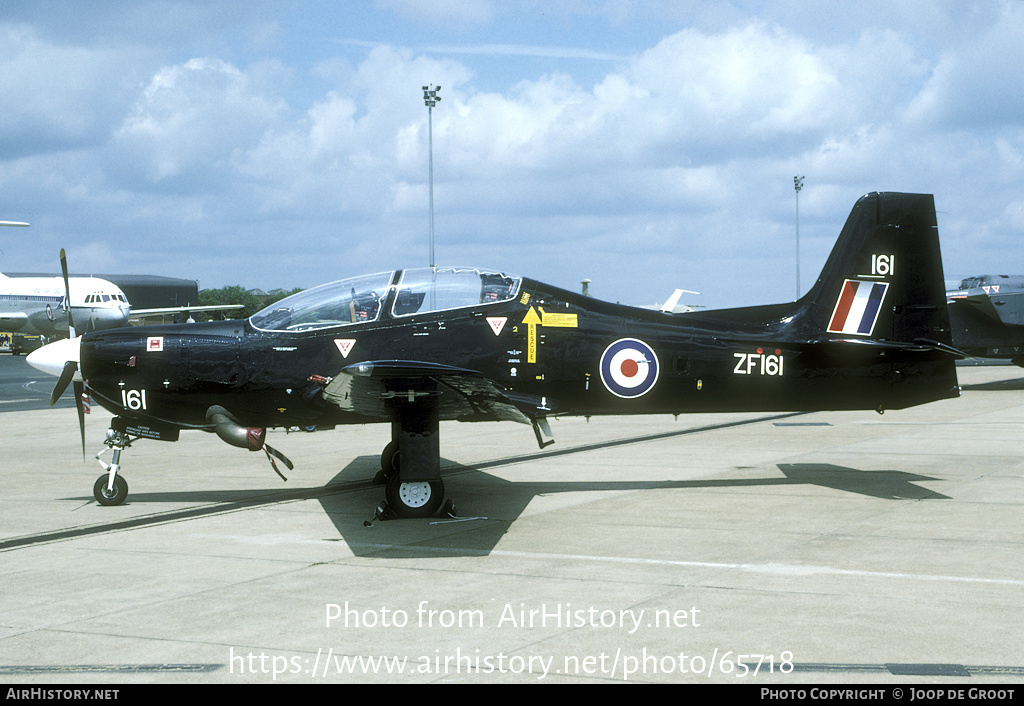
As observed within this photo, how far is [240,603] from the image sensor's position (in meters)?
6.60

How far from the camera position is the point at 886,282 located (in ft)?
38.0

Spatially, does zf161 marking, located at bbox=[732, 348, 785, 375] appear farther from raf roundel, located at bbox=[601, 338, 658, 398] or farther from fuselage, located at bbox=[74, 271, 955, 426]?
raf roundel, located at bbox=[601, 338, 658, 398]

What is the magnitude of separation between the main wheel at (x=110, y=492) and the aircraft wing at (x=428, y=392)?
276 cm

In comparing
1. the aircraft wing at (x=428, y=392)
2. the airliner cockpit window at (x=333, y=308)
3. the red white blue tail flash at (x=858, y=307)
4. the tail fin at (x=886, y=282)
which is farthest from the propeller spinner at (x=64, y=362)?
the red white blue tail flash at (x=858, y=307)

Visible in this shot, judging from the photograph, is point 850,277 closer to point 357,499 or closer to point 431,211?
point 357,499

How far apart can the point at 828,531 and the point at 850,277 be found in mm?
3957

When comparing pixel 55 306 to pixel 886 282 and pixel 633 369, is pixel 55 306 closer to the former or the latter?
pixel 633 369

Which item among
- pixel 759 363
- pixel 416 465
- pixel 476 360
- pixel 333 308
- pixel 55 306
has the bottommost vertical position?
pixel 416 465

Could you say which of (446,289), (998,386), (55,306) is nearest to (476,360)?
(446,289)

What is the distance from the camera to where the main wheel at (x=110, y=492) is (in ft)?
35.2

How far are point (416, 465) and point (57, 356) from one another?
4617mm

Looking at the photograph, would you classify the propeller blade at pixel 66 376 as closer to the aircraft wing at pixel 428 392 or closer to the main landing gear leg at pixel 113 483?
the main landing gear leg at pixel 113 483

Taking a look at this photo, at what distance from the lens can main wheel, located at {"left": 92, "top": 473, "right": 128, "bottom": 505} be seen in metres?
10.7

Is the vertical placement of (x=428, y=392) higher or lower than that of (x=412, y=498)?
higher
